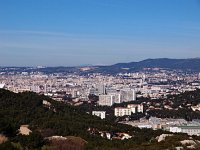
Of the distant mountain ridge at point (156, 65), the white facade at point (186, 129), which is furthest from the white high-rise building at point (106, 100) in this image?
the distant mountain ridge at point (156, 65)

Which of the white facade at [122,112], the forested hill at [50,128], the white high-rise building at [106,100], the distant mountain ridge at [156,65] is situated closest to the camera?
the forested hill at [50,128]

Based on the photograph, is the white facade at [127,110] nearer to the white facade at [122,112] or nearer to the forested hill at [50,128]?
the white facade at [122,112]

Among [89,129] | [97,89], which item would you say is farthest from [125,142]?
[97,89]

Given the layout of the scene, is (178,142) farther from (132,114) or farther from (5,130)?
(132,114)

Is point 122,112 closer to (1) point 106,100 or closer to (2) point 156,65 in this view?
(1) point 106,100

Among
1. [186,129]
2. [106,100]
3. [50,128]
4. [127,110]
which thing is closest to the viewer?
[50,128]

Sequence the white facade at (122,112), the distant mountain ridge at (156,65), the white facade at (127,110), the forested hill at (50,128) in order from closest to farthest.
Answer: the forested hill at (50,128), the white facade at (122,112), the white facade at (127,110), the distant mountain ridge at (156,65)

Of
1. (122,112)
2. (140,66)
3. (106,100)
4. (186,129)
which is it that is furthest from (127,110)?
(140,66)

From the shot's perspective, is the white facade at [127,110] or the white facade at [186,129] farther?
the white facade at [127,110]
